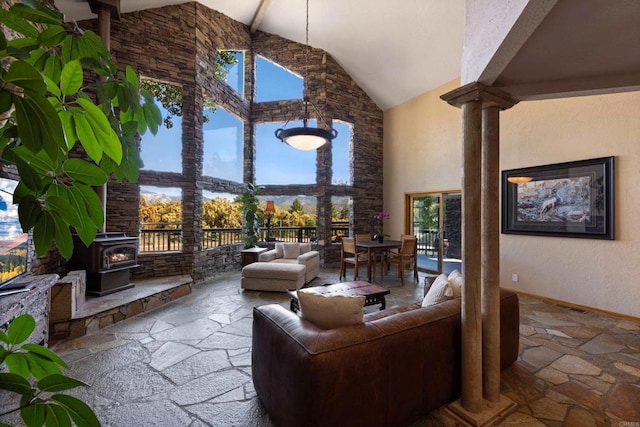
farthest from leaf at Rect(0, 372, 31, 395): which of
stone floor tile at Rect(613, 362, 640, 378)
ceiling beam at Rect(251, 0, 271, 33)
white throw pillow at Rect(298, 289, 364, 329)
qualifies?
ceiling beam at Rect(251, 0, 271, 33)

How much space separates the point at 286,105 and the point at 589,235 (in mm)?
6321

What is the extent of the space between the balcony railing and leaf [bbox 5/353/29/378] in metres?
5.10

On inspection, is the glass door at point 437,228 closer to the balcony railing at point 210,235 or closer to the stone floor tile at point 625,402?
the balcony railing at point 210,235

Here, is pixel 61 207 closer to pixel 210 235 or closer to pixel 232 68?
pixel 210 235

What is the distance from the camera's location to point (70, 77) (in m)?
0.57

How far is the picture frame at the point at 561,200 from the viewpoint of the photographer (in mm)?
3744

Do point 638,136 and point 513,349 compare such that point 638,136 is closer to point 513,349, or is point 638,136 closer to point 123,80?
point 513,349

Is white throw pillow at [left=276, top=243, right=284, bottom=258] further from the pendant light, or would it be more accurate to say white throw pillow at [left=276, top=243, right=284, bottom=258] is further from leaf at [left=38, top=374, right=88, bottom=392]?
leaf at [left=38, top=374, right=88, bottom=392]

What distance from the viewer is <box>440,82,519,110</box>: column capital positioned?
179 cm

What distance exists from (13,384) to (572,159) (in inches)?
221

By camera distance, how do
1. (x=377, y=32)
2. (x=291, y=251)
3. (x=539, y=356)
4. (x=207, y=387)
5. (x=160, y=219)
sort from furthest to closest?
(x=291, y=251) < (x=377, y=32) < (x=160, y=219) < (x=539, y=356) < (x=207, y=387)

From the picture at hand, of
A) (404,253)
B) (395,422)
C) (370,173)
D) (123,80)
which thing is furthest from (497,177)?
(370,173)

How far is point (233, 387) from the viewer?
2176 millimetres

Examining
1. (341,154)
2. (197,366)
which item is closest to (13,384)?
(197,366)
